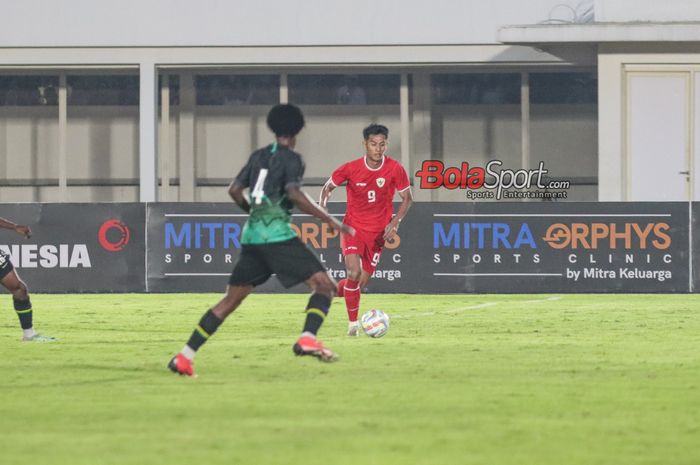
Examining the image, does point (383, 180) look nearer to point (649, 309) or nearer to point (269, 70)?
point (649, 309)

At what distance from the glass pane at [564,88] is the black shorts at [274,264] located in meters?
24.7

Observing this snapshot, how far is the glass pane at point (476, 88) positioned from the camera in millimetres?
36375

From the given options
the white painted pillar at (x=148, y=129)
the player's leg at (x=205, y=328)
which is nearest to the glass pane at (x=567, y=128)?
the white painted pillar at (x=148, y=129)

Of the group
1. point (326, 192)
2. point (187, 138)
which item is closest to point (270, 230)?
point (326, 192)

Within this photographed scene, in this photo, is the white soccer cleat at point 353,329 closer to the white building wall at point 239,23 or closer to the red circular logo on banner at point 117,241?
the red circular logo on banner at point 117,241

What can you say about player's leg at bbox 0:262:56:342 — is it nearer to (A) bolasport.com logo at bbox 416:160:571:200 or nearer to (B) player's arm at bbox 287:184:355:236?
(B) player's arm at bbox 287:184:355:236

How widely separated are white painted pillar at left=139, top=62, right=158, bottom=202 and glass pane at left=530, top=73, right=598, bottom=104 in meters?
8.80

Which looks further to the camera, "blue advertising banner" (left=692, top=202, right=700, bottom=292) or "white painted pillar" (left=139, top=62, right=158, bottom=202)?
"white painted pillar" (left=139, top=62, right=158, bottom=202)

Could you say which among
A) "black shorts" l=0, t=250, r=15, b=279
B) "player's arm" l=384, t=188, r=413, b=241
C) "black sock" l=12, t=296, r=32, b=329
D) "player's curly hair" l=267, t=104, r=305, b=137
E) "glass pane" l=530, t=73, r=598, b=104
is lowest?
"black sock" l=12, t=296, r=32, b=329

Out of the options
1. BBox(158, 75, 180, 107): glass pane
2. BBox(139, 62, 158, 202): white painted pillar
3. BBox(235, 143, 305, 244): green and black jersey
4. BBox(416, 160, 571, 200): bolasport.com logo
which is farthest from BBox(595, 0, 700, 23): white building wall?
BBox(235, 143, 305, 244): green and black jersey

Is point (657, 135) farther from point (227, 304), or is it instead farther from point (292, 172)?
point (227, 304)

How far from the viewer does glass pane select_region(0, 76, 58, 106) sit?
36969mm

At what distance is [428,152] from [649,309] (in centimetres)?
1551

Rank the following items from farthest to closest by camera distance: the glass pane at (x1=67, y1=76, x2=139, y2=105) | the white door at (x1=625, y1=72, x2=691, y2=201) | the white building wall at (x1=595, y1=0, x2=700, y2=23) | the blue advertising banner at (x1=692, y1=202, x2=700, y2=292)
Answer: the glass pane at (x1=67, y1=76, x2=139, y2=105)
the white door at (x1=625, y1=72, x2=691, y2=201)
the white building wall at (x1=595, y1=0, x2=700, y2=23)
the blue advertising banner at (x1=692, y1=202, x2=700, y2=292)
